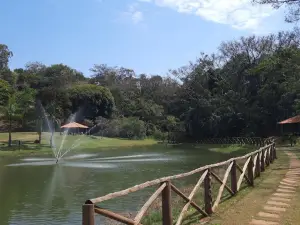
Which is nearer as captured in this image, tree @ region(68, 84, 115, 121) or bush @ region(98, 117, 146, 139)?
bush @ region(98, 117, 146, 139)

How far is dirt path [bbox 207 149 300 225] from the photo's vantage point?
8.60m

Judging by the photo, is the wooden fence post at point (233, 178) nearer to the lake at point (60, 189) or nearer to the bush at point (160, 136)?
the lake at point (60, 189)

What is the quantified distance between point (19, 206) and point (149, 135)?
57.3 meters

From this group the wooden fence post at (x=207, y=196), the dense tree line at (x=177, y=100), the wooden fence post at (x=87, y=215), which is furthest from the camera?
the dense tree line at (x=177, y=100)

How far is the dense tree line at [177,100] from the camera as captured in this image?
53125 mm

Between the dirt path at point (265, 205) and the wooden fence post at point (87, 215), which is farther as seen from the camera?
the dirt path at point (265, 205)

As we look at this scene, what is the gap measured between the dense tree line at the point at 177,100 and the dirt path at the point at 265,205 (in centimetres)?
3381

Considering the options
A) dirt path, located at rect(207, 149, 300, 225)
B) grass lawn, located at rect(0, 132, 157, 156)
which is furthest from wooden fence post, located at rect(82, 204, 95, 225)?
grass lawn, located at rect(0, 132, 157, 156)

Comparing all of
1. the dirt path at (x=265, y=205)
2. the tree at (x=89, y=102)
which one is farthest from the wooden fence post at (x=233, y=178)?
the tree at (x=89, y=102)

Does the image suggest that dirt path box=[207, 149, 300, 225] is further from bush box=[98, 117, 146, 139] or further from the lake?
bush box=[98, 117, 146, 139]

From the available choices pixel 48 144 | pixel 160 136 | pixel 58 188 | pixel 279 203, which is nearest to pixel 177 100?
pixel 160 136

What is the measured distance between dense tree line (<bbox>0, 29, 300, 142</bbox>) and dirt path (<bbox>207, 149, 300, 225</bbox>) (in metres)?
33.8

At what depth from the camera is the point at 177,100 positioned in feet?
238

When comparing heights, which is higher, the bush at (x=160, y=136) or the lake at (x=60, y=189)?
the bush at (x=160, y=136)
